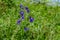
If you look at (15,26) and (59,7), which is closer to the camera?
(15,26)

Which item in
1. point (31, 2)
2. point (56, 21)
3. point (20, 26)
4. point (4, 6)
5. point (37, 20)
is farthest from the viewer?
point (31, 2)

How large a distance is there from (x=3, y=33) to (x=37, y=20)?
70 centimetres

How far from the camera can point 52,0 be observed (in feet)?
15.3

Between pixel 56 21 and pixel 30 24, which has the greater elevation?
pixel 30 24

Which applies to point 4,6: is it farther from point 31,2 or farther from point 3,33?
point 3,33

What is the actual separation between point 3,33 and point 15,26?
0.18 meters

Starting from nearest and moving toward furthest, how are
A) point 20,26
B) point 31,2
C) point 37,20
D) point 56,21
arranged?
point 20,26
point 37,20
point 56,21
point 31,2

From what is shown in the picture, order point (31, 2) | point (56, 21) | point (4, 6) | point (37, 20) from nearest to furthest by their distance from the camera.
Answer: point (37, 20) → point (56, 21) → point (4, 6) → point (31, 2)

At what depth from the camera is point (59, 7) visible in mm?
4543

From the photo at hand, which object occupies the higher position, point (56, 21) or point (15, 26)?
point (15, 26)

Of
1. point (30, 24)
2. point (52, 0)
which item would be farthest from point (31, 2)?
point (30, 24)

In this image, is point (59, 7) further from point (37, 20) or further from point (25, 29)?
point (25, 29)

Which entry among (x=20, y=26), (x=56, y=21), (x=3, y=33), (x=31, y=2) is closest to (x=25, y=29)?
(x=20, y=26)

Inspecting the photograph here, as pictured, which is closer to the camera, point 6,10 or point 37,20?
point 37,20
